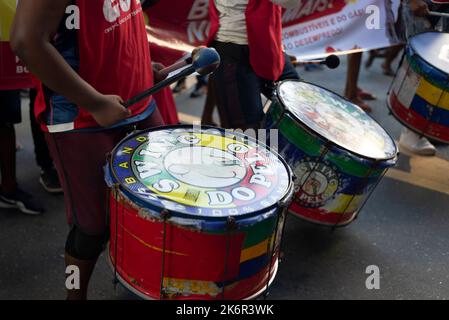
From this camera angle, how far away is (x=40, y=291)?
224cm

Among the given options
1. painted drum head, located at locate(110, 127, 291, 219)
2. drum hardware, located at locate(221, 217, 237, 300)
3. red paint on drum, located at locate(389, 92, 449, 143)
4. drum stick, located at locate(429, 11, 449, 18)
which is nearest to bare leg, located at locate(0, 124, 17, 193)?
painted drum head, located at locate(110, 127, 291, 219)

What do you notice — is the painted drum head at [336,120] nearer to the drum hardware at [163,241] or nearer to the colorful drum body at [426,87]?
the colorful drum body at [426,87]

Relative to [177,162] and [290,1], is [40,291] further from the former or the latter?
[290,1]

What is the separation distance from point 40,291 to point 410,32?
3035 mm

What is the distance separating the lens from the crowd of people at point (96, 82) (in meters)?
1.42

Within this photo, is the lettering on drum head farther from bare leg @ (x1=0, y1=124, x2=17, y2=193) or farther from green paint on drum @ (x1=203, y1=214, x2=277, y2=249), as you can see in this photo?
bare leg @ (x1=0, y1=124, x2=17, y2=193)

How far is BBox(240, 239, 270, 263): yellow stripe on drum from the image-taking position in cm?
154

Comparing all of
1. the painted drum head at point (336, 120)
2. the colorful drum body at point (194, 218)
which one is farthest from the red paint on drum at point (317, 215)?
the colorful drum body at point (194, 218)

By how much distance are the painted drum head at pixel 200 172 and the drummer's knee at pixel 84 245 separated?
38cm

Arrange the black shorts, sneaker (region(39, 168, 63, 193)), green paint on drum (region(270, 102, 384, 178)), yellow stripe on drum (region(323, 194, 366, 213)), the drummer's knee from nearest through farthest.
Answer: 1. the drummer's knee
2. green paint on drum (region(270, 102, 384, 178))
3. yellow stripe on drum (region(323, 194, 366, 213))
4. the black shorts
5. sneaker (region(39, 168, 63, 193))

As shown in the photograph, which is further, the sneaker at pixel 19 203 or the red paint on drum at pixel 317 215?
the sneaker at pixel 19 203

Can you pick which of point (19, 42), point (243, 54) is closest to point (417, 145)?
point (243, 54)

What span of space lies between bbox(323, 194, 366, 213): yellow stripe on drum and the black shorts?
1.72 meters
